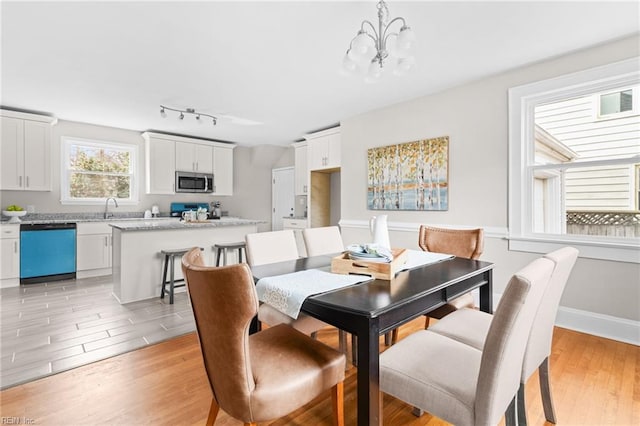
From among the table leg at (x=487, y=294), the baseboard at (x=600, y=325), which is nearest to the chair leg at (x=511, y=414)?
the table leg at (x=487, y=294)

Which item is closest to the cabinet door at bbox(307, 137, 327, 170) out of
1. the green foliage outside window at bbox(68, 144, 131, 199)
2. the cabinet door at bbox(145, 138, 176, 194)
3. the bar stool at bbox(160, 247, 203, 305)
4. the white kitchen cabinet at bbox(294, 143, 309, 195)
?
the white kitchen cabinet at bbox(294, 143, 309, 195)

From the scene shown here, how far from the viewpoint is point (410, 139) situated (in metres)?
3.86

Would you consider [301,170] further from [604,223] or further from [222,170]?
[604,223]

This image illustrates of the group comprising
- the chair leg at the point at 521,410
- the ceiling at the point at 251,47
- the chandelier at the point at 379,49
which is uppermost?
the ceiling at the point at 251,47

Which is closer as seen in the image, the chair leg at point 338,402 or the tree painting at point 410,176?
the chair leg at point 338,402

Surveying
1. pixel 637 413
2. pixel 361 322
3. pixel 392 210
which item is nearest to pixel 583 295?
pixel 637 413

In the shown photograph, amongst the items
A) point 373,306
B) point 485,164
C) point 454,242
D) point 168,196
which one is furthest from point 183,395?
point 168,196

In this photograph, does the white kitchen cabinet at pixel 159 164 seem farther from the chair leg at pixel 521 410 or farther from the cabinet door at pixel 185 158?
the chair leg at pixel 521 410

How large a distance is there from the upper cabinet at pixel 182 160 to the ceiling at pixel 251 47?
1282mm

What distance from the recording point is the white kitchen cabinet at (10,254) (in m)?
3.98

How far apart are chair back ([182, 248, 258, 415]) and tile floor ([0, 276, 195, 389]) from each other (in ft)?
5.63

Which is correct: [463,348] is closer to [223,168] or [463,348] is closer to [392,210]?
[392,210]

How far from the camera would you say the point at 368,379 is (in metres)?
1.12

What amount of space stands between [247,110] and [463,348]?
158 inches
